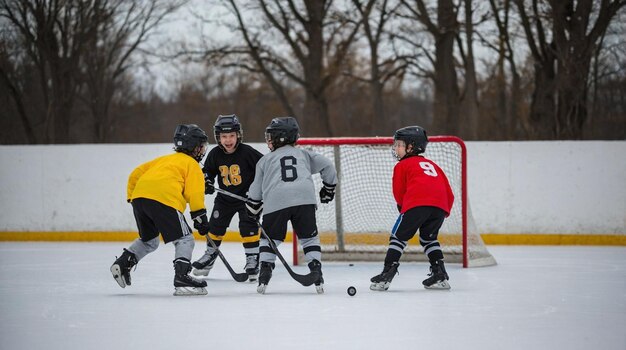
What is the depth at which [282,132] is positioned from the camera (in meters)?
5.52

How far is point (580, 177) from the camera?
909 cm

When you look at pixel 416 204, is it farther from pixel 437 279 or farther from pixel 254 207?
pixel 254 207

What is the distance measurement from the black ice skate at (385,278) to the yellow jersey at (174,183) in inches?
47.0

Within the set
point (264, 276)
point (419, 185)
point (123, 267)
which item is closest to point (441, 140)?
point (419, 185)

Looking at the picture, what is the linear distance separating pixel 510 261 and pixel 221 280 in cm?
263

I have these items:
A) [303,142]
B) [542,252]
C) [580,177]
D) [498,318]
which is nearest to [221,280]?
[303,142]

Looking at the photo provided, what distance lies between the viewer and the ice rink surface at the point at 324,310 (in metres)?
3.90

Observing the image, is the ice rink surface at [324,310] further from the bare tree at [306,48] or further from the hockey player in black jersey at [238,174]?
the bare tree at [306,48]

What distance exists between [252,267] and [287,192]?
3.12 ft

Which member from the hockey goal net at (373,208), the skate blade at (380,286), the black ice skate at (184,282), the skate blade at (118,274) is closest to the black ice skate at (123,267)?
the skate blade at (118,274)

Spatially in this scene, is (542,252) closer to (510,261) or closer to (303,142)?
(510,261)

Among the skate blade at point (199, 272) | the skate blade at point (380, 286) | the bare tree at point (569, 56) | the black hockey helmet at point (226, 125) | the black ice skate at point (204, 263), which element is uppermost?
the bare tree at point (569, 56)

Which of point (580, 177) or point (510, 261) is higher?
point (580, 177)

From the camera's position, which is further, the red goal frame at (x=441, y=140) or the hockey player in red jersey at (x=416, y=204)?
the red goal frame at (x=441, y=140)
